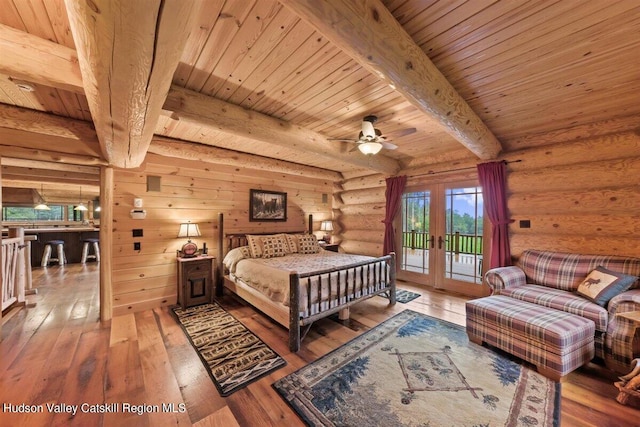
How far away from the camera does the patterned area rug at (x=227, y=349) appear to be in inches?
86.4

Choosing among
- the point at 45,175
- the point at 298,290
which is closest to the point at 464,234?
the point at 298,290

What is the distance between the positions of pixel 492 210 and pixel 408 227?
1681 millimetres

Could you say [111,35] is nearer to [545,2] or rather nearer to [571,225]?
[545,2]

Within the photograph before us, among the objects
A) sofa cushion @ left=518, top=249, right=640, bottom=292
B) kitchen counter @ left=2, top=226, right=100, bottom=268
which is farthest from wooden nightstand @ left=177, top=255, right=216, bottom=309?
kitchen counter @ left=2, top=226, right=100, bottom=268

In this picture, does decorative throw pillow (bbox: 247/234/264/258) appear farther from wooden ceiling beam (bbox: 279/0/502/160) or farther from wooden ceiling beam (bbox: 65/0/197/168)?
wooden ceiling beam (bbox: 279/0/502/160)

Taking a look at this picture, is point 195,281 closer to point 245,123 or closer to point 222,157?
point 222,157

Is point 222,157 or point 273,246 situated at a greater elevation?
point 222,157

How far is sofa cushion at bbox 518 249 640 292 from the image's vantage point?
281 cm

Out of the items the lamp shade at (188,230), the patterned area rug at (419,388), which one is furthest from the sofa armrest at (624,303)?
the lamp shade at (188,230)

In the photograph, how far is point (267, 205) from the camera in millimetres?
5254

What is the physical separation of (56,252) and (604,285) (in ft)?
38.2

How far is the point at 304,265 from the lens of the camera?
370 centimetres

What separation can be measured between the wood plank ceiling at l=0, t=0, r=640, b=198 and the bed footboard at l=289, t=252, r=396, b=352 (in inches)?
70.4

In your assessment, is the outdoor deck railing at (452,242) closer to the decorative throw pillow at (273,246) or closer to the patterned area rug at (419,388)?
the patterned area rug at (419,388)
